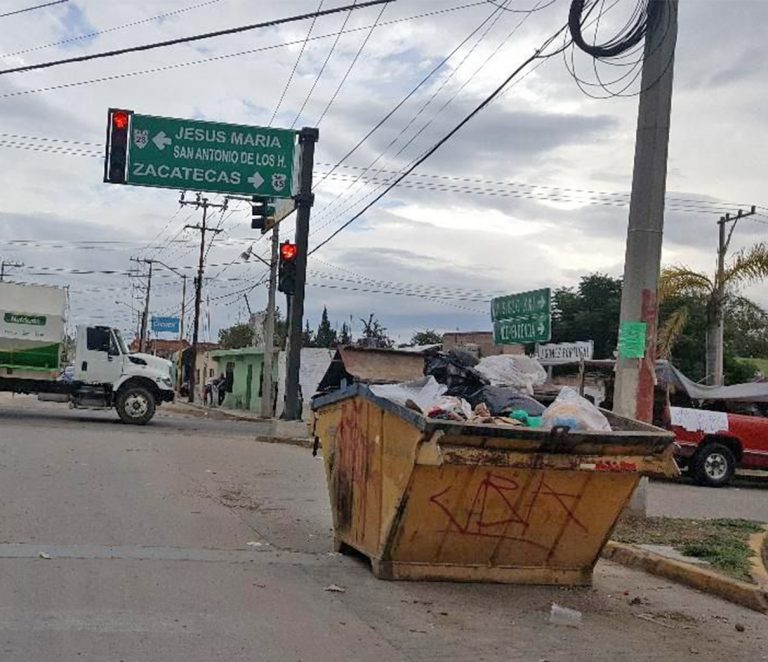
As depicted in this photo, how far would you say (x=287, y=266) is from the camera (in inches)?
885

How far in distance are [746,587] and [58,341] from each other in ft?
68.2

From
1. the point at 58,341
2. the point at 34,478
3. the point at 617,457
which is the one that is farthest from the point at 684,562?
the point at 58,341

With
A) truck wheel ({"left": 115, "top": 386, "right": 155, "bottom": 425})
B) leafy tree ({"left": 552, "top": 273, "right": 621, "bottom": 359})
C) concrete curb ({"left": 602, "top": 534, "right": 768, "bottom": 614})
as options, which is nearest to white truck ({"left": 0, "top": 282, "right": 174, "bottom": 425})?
truck wheel ({"left": 115, "top": 386, "right": 155, "bottom": 425})

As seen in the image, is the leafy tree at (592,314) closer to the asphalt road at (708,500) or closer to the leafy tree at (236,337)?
the asphalt road at (708,500)

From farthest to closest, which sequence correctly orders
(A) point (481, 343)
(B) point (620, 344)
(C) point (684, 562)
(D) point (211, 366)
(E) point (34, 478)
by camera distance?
(D) point (211, 366)
(A) point (481, 343)
(E) point (34, 478)
(B) point (620, 344)
(C) point (684, 562)

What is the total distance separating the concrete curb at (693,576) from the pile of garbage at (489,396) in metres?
1.76

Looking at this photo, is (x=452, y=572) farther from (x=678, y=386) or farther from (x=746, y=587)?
(x=678, y=386)

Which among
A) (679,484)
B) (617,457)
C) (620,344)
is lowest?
(679,484)

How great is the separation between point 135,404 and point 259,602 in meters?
19.7

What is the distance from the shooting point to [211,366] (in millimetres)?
63375

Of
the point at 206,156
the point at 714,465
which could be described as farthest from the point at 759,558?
the point at 206,156

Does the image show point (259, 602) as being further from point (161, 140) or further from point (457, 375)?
point (161, 140)

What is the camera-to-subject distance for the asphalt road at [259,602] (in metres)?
5.76

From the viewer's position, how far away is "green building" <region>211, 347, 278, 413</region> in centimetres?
4697
